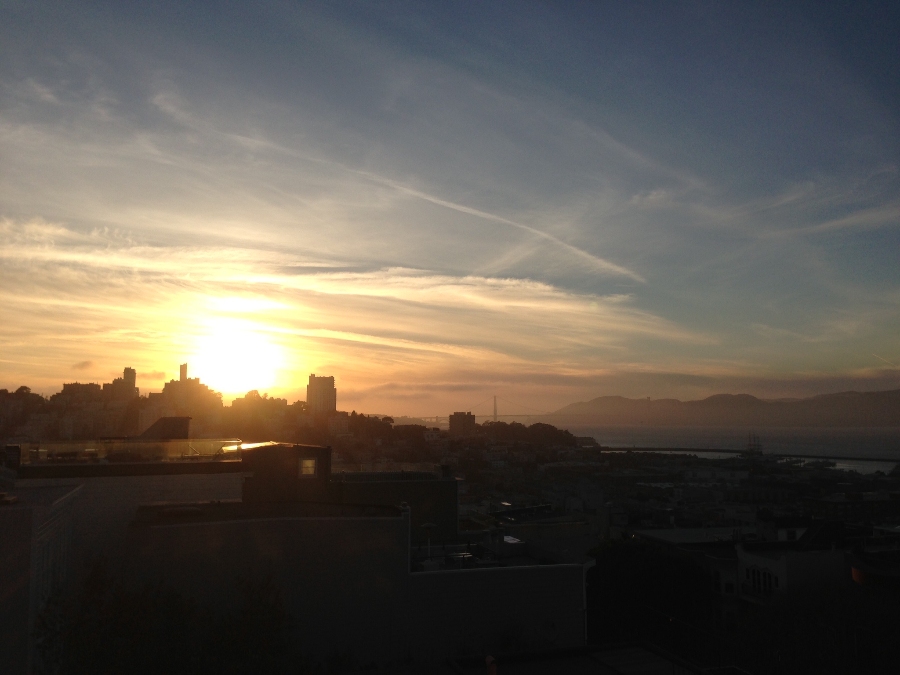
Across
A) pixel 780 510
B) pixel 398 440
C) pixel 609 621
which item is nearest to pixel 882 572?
pixel 609 621

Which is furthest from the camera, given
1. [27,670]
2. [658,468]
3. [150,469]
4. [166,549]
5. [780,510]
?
[658,468]

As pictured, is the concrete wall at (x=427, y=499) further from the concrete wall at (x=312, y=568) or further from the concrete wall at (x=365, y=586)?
the concrete wall at (x=312, y=568)

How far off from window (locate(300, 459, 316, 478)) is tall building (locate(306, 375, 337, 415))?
56508 millimetres

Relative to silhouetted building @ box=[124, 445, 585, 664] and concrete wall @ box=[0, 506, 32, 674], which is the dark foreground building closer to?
silhouetted building @ box=[124, 445, 585, 664]

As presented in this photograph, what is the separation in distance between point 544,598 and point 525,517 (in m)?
24.8

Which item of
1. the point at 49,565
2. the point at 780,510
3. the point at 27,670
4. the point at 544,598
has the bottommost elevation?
the point at 780,510

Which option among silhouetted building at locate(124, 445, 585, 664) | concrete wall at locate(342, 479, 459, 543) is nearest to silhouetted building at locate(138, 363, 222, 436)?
concrete wall at locate(342, 479, 459, 543)

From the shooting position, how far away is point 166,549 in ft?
39.5

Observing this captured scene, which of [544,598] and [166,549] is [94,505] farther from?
[544,598]

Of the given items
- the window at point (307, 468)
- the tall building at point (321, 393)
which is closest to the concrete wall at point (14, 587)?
the window at point (307, 468)

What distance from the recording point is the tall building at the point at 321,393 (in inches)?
2923

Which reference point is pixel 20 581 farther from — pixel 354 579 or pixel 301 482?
pixel 301 482

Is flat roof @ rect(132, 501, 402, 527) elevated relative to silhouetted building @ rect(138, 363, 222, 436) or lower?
lower

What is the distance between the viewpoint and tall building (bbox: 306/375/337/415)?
74250mm
